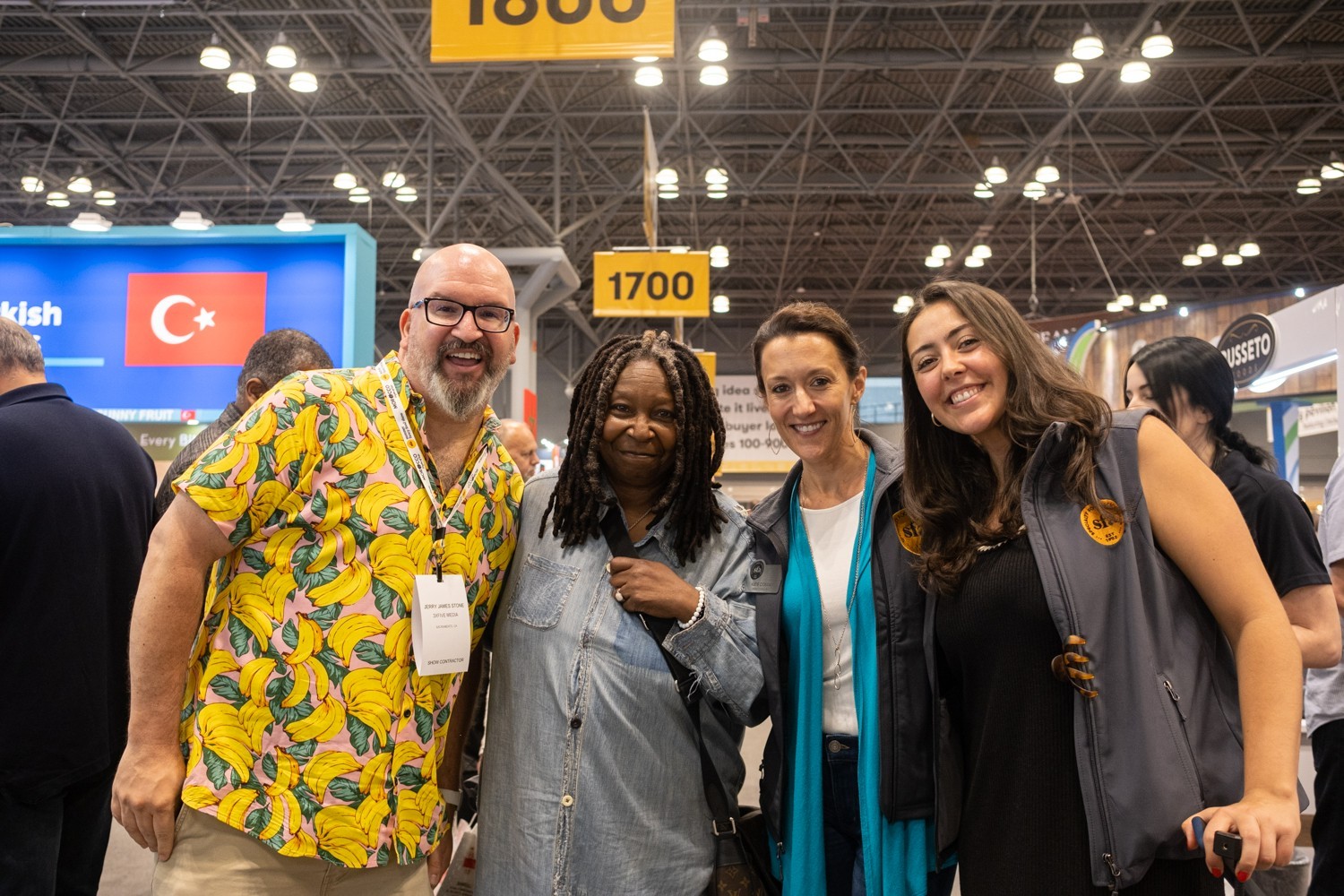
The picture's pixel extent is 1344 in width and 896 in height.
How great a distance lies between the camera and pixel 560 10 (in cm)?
444

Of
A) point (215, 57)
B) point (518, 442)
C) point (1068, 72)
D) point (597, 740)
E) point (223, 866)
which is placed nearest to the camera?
point (223, 866)

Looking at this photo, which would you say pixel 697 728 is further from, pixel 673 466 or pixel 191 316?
pixel 191 316

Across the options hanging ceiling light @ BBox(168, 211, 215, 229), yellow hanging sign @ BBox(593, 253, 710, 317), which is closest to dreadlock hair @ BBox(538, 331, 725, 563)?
hanging ceiling light @ BBox(168, 211, 215, 229)

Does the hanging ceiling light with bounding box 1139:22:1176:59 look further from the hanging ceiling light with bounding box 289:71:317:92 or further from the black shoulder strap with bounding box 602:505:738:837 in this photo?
the black shoulder strap with bounding box 602:505:738:837

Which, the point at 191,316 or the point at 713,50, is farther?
the point at 713,50

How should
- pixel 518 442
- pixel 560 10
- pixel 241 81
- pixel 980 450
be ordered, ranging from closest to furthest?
pixel 980 450 → pixel 560 10 → pixel 518 442 → pixel 241 81

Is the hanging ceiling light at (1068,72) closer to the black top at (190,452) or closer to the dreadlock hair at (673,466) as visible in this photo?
the black top at (190,452)

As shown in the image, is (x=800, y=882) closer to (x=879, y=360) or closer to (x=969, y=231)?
(x=969, y=231)

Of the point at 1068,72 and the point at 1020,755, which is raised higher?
the point at 1068,72

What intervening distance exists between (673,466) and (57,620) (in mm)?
1625

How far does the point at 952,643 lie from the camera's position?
1771 millimetres

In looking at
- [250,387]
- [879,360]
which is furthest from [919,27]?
[879,360]

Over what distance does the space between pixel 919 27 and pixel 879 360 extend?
13.8 m

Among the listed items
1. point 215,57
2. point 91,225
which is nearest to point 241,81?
point 215,57
